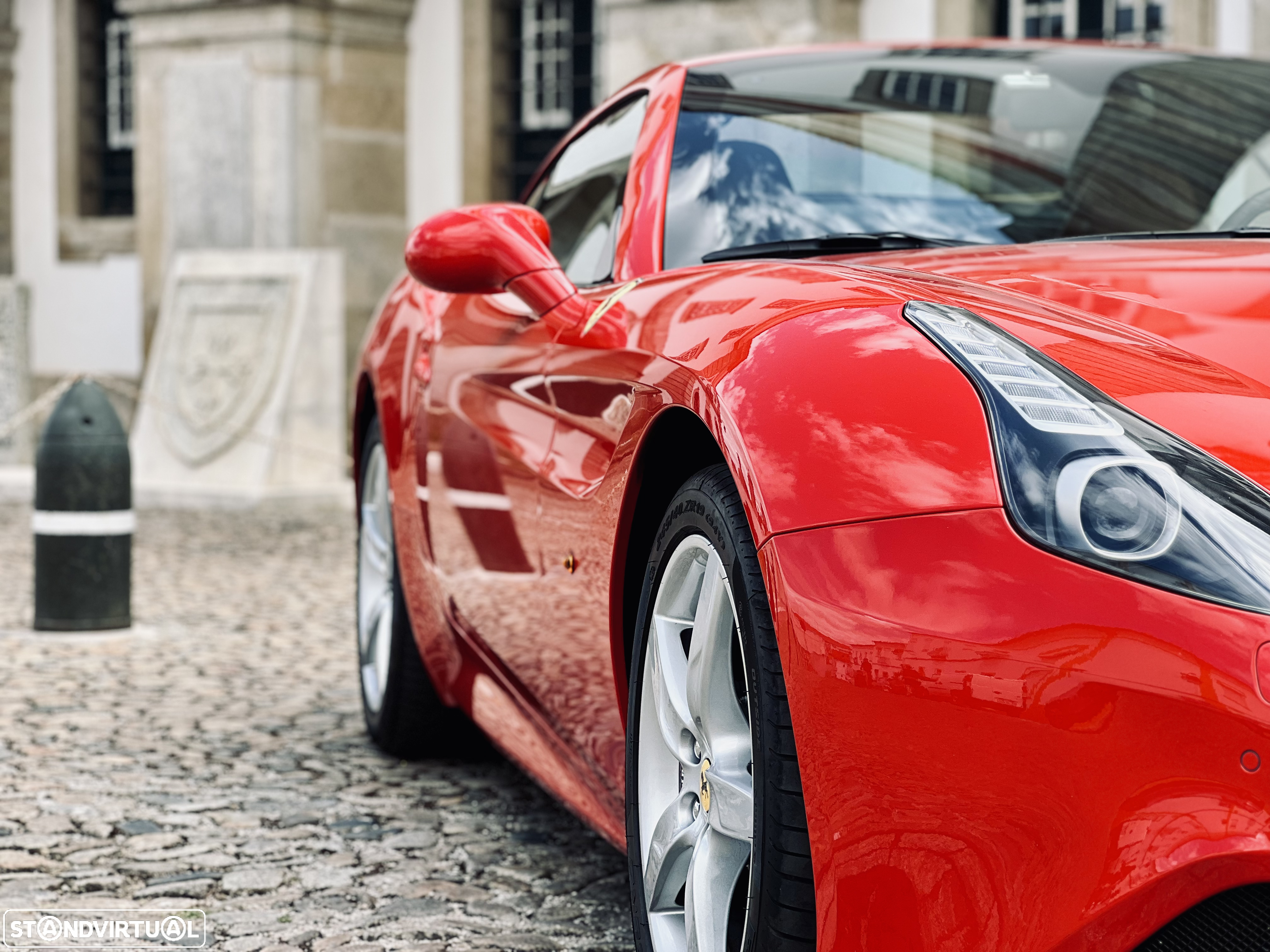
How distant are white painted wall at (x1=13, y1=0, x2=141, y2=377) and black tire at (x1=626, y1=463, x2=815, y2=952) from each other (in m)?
14.1

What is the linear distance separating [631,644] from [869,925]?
80 centimetres

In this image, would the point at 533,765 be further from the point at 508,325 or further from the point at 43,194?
the point at 43,194

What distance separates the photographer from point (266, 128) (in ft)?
44.8

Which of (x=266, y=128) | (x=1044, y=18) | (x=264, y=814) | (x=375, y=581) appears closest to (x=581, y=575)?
(x=264, y=814)

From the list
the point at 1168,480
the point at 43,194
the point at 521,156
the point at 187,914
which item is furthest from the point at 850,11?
the point at 1168,480

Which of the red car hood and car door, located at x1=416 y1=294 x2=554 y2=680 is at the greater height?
the red car hood

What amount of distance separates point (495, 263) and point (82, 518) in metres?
3.81

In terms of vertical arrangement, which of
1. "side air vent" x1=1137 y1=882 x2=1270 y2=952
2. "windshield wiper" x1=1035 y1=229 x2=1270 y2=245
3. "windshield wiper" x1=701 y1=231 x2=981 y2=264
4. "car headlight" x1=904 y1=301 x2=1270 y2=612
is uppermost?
"windshield wiper" x1=1035 y1=229 x2=1270 y2=245

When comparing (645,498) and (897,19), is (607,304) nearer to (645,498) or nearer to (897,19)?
(645,498)

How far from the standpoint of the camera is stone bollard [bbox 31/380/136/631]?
6.30 meters

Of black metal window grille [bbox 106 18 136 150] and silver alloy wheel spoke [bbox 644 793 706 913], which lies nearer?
Result: silver alloy wheel spoke [bbox 644 793 706 913]

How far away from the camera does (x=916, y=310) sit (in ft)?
6.51

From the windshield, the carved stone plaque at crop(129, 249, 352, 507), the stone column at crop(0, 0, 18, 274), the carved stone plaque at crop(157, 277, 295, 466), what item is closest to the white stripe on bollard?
the windshield

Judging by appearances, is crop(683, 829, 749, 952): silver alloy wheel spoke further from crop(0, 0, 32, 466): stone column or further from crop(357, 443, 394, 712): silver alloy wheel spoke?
crop(0, 0, 32, 466): stone column
